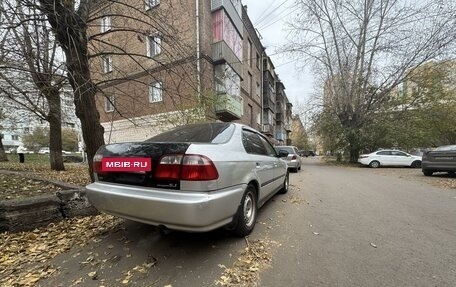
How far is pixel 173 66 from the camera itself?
6609mm

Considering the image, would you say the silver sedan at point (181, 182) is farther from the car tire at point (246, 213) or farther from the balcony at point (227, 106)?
the balcony at point (227, 106)

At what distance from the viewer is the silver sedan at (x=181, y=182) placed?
2.61 meters

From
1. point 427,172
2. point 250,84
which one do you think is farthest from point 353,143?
point 250,84

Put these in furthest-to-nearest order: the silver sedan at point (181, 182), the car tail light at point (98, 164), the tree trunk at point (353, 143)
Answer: the tree trunk at point (353, 143), the car tail light at point (98, 164), the silver sedan at point (181, 182)

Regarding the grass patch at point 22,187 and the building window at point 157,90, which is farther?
the building window at point 157,90

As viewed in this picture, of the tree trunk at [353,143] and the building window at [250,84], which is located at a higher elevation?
the building window at [250,84]

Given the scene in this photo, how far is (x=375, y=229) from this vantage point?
3.95 meters

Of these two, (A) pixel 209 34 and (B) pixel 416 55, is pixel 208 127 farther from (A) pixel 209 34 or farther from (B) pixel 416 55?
(B) pixel 416 55

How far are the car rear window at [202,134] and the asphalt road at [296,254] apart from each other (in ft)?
4.21

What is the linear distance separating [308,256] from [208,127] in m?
2.15

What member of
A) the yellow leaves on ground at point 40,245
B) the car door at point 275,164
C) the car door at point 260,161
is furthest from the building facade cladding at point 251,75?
the yellow leaves on ground at point 40,245

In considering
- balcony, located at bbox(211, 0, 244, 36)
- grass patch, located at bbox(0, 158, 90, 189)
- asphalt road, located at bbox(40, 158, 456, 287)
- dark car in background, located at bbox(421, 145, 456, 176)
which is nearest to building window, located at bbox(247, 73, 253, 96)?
balcony, located at bbox(211, 0, 244, 36)

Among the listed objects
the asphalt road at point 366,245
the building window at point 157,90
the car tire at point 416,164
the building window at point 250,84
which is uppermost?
the building window at point 250,84

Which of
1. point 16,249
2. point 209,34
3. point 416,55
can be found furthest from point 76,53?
point 416,55
